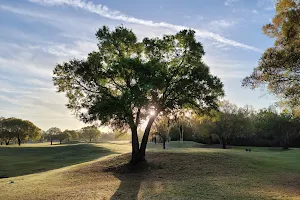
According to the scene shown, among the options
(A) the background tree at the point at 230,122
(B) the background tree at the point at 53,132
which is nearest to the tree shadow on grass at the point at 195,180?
(A) the background tree at the point at 230,122

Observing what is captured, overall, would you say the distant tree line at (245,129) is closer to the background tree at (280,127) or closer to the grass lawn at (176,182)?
the background tree at (280,127)

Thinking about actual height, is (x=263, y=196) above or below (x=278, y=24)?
below

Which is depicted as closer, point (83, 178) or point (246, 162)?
point (83, 178)

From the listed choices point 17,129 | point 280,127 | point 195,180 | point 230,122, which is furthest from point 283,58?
point 17,129

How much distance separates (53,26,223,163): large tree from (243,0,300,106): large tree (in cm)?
669

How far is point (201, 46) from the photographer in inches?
917

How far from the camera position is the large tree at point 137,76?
22.1m

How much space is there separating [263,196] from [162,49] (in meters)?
14.6

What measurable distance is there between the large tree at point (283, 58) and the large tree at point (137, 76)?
669 cm

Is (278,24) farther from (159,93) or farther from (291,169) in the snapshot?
(291,169)

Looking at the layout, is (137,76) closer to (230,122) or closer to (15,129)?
(230,122)

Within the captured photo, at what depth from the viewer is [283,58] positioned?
48.1ft

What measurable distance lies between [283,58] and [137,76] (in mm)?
10523

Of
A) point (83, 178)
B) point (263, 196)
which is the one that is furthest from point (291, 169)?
point (83, 178)
